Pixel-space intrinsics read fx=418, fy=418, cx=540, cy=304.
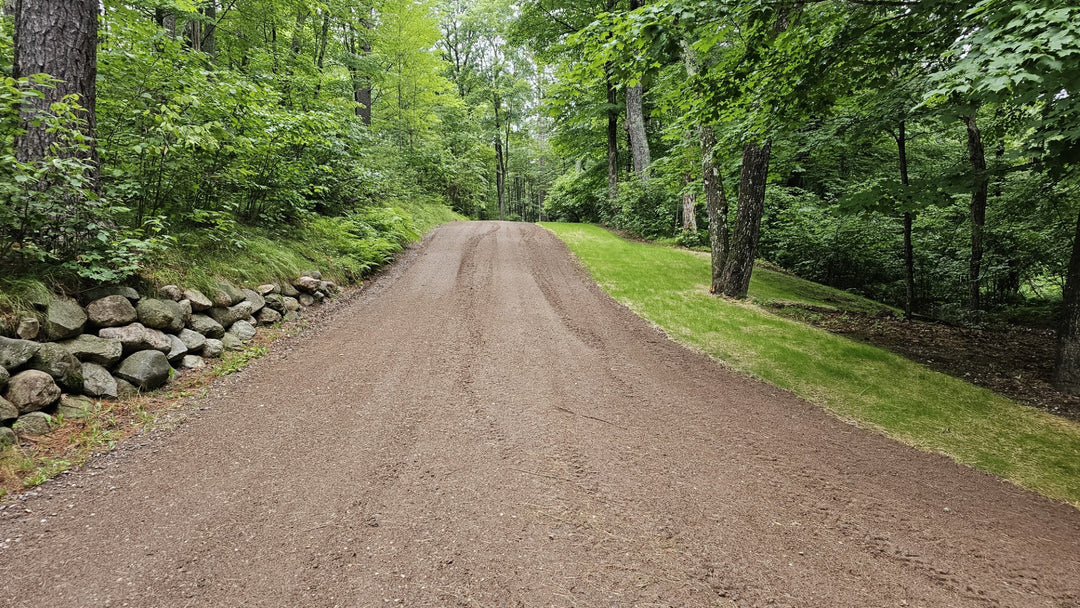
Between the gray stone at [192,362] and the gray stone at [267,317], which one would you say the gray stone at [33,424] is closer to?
the gray stone at [192,362]

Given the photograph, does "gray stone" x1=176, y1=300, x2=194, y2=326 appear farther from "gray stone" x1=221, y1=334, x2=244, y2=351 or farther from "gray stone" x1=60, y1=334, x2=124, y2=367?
"gray stone" x1=60, y1=334, x2=124, y2=367

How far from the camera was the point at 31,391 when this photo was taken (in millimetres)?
3199

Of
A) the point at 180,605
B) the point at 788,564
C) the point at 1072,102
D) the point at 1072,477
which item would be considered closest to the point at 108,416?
the point at 180,605

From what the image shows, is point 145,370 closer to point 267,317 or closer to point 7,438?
point 7,438

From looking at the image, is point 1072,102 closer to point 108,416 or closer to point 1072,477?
point 1072,477

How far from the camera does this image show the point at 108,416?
3562 mm

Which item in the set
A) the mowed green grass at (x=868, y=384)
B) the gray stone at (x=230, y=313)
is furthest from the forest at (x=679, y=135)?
the mowed green grass at (x=868, y=384)

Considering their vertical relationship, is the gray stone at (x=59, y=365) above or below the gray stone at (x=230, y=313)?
below

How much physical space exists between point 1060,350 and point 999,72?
483cm

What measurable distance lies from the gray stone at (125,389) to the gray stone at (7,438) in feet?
2.63

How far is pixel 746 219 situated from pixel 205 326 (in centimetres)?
923

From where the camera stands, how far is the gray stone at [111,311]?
3941mm

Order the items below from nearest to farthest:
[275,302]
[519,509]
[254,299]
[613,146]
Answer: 1. [519,509]
2. [254,299]
3. [275,302]
4. [613,146]

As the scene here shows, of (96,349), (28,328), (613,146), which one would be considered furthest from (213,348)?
(613,146)
